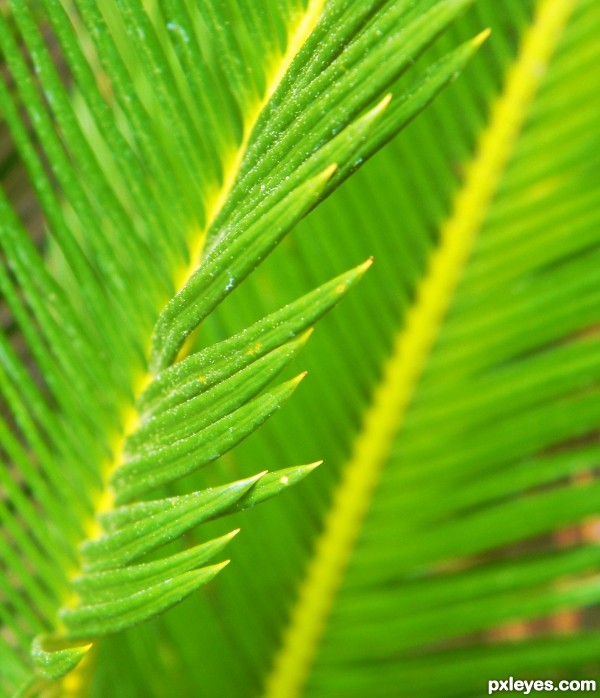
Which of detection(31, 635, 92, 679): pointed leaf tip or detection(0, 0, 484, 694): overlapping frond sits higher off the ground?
detection(0, 0, 484, 694): overlapping frond

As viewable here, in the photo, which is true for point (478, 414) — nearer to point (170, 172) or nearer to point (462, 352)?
point (462, 352)

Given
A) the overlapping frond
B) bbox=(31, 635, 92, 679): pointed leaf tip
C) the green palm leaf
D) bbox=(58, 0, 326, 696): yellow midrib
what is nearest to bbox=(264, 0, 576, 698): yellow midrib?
the green palm leaf

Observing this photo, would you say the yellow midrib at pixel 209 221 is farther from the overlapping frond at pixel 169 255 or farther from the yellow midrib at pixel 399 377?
the yellow midrib at pixel 399 377

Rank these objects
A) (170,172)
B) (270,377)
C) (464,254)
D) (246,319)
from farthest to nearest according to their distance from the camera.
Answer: (464,254)
(246,319)
(170,172)
(270,377)

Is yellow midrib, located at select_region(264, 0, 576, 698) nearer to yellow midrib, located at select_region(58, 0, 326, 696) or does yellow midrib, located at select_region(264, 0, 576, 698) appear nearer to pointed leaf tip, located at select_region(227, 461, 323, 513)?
yellow midrib, located at select_region(58, 0, 326, 696)

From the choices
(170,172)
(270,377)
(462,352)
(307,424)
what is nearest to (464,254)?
(462,352)

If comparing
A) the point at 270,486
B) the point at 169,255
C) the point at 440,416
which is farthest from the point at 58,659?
the point at 440,416

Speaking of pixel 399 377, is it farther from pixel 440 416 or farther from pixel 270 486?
pixel 270 486
